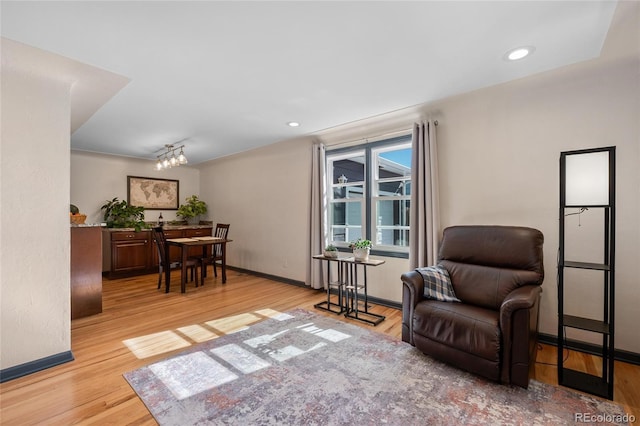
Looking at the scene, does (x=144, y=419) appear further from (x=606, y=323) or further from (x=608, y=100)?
(x=608, y=100)

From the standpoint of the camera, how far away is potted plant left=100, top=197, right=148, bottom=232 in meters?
5.57

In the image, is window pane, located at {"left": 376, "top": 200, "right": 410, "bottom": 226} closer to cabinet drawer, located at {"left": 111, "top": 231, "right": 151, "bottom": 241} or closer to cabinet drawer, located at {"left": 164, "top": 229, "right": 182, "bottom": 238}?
cabinet drawer, located at {"left": 164, "top": 229, "right": 182, "bottom": 238}

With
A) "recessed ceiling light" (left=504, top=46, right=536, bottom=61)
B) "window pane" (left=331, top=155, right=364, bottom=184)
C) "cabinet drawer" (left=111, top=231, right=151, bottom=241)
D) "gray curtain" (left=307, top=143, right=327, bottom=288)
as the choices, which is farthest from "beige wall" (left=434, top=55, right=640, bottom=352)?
"cabinet drawer" (left=111, top=231, right=151, bottom=241)

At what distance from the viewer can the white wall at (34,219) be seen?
213 cm

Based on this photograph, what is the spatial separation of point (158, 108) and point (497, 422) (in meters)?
4.15

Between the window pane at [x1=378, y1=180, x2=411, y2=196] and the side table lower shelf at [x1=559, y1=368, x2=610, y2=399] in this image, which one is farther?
the window pane at [x1=378, y1=180, x2=411, y2=196]

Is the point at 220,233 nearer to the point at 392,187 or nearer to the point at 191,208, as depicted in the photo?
the point at 191,208

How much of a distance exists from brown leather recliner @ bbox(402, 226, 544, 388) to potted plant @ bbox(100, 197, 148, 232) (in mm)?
5486

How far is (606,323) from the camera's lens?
2.04m

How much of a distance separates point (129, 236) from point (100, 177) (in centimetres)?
141

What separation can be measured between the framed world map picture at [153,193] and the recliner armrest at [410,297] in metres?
6.07

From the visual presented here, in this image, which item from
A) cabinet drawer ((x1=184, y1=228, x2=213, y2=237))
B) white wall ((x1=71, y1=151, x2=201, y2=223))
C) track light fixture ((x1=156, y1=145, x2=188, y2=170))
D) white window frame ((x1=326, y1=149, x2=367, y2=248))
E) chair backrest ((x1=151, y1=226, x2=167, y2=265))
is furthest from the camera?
cabinet drawer ((x1=184, y1=228, x2=213, y2=237))

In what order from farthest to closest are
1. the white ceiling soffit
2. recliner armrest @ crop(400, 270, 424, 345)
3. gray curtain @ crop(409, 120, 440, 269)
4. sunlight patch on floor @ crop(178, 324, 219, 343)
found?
gray curtain @ crop(409, 120, 440, 269)
sunlight patch on floor @ crop(178, 324, 219, 343)
recliner armrest @ crop(400, 270, 424, 345)
the white ceiling soffit

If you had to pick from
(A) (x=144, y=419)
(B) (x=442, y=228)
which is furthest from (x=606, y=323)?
(A) (x=144, y=419)
